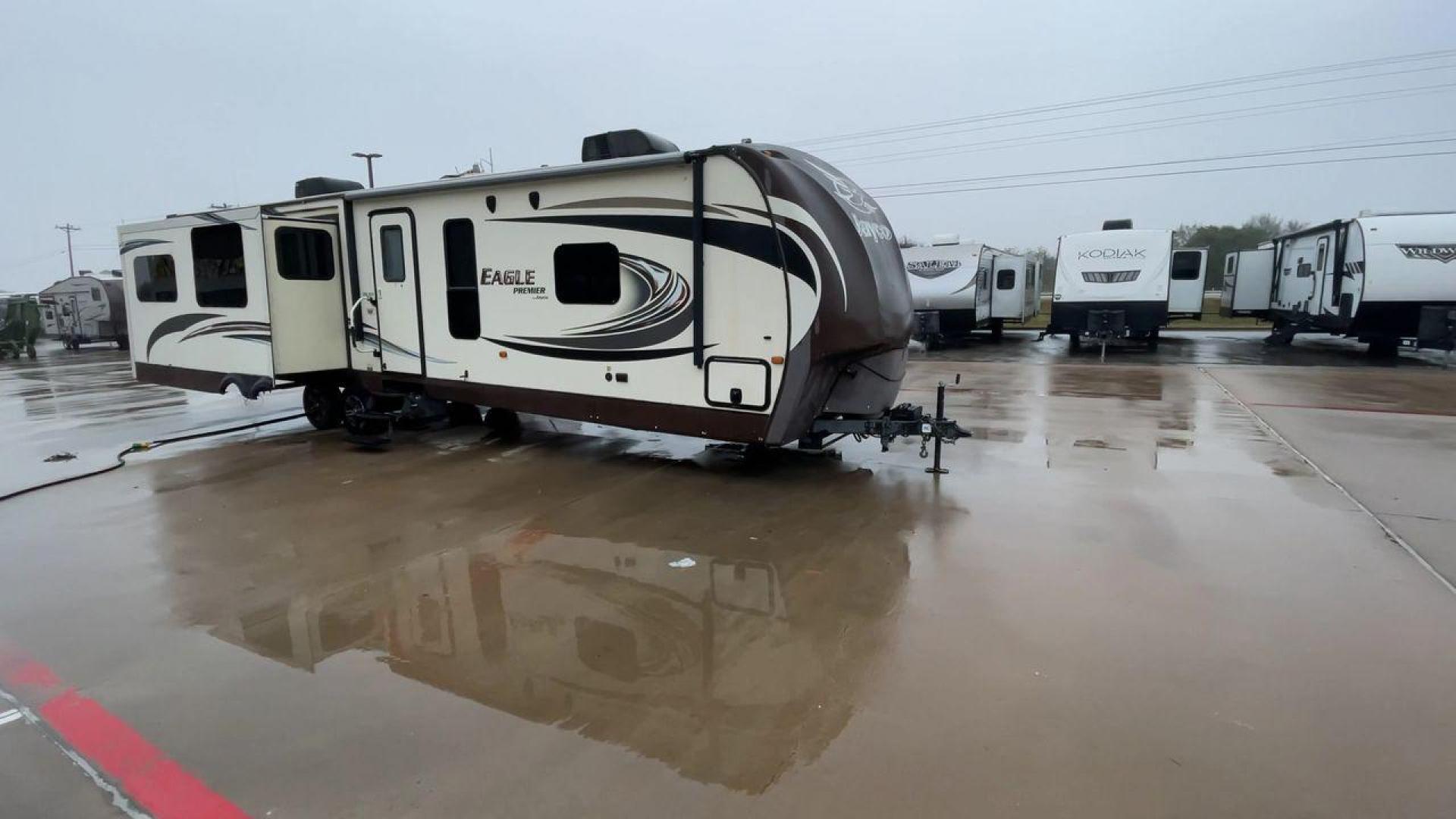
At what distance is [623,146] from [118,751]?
19.3ft

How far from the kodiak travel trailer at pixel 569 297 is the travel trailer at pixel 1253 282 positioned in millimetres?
19023

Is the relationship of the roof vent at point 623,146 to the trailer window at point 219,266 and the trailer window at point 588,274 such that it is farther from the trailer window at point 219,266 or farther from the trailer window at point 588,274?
the trailer window at point 219,266

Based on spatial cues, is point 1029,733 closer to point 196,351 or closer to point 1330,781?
point 1330,781

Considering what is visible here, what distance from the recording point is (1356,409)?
33.9 ft

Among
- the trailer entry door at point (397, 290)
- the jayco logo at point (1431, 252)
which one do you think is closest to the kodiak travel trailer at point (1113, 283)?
the jayco logo at point (1431, 252)

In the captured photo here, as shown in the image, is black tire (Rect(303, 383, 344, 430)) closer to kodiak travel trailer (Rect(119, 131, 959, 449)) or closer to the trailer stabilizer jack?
kodiak travel trailer (Rect(119, 131, 959, 449))

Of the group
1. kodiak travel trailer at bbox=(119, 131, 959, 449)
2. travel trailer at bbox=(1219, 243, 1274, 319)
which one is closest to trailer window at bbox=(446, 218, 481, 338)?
kodiak travel trailer at bbox=(119, 131, 959, 449)

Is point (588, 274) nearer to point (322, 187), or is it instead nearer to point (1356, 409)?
point (322, 187)

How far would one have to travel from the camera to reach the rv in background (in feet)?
68.2

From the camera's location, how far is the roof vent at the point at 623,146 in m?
7.27

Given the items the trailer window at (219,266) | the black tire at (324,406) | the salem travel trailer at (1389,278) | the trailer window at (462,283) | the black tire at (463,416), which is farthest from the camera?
the salem travel trailer at (1389,278)

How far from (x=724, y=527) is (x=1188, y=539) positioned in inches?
127

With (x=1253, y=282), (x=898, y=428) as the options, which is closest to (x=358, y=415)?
(x=898, y=428)

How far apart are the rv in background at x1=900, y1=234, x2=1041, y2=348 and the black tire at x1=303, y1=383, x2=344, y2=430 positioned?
562 inches
